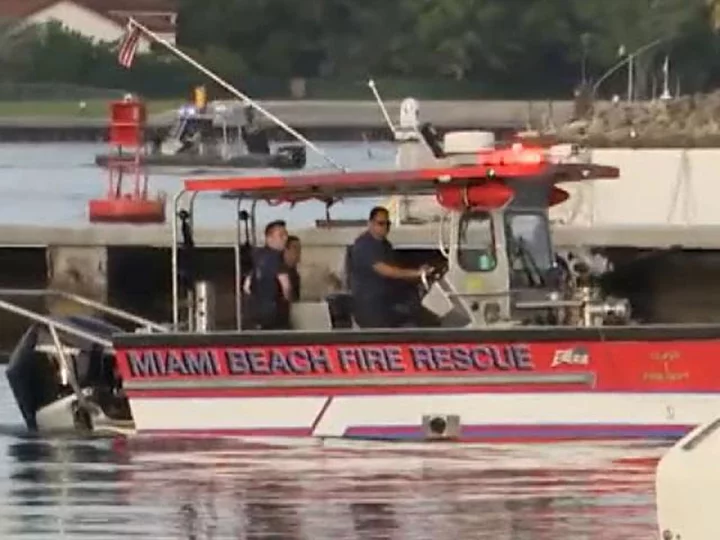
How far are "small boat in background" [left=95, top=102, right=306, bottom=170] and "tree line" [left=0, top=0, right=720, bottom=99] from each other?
24222mm

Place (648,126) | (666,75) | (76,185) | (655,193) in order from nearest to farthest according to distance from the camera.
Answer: (655,193)
(648,126)
(76,185)
(666,75)

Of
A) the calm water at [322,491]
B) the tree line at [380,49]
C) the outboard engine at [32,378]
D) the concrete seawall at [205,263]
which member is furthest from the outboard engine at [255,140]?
the calm water at [322,491]

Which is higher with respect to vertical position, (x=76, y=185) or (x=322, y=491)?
(x=322, y=491)

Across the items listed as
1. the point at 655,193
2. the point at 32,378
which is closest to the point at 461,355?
the point at 32,378

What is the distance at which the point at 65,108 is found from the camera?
379 feet

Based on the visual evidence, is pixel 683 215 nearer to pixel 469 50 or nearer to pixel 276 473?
pixel 276 473

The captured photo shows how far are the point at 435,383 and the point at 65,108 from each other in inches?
3662

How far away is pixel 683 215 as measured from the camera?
3575cm

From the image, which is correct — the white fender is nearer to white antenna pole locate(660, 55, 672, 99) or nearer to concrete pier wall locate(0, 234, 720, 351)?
concrete pier wall locate(0, 234, 720, 351)

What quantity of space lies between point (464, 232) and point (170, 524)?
3883 millimetres

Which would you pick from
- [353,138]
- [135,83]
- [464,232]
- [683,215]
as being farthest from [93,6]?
[464,232]

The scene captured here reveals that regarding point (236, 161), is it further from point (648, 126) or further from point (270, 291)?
point (270, 291)

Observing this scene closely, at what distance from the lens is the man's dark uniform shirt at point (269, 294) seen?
77.9 feet

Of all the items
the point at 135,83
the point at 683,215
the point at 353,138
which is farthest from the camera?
the point at 135,83
